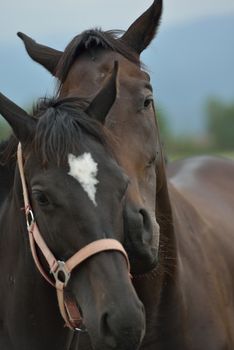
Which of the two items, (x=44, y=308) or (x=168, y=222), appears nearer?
(x=44, y=308)

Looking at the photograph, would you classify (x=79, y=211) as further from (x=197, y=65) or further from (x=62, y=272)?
(x=197, y=65)

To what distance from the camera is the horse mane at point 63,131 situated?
3.71 m

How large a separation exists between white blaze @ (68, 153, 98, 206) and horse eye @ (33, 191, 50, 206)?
0.51 ft

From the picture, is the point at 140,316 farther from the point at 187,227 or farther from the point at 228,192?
the point at 228,192

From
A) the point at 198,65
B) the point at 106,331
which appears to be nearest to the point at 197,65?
the point at 198,65

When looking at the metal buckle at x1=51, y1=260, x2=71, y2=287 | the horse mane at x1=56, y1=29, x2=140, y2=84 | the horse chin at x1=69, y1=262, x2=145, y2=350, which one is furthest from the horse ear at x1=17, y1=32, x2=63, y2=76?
the horse chin at x1=69, y1=262, x2=145, y2=350

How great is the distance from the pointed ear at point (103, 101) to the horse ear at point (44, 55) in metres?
1.10

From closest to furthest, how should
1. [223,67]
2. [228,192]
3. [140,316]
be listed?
1. [140,316]
2. [228,192]
3. [223,67]

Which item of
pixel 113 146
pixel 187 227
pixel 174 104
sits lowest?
pixel 174 104

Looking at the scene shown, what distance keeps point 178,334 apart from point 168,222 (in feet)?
2.03

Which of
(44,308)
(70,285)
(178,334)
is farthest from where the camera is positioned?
(178,334)

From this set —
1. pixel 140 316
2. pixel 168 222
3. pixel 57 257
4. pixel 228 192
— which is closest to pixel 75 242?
pixel 57 257

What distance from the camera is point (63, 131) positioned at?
3721mm

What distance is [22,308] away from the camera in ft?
13.7
